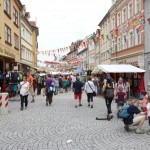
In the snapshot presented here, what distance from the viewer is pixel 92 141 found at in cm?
703

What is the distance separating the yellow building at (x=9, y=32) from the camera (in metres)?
22.1

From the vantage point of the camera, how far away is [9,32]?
25.7 metres

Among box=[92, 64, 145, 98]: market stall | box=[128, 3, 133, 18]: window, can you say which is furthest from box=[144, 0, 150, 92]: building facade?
box=[128, 3, 133, 18]: window

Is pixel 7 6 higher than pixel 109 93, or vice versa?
pixel 7 6

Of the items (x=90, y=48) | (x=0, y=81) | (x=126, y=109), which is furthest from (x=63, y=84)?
(x=90, y=48)

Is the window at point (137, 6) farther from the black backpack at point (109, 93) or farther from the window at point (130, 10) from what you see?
the black backpack at point (109, 93)

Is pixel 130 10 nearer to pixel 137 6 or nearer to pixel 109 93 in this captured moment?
pixel 137 6

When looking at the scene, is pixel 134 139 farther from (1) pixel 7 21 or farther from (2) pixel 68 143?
(1) pixel 7 21

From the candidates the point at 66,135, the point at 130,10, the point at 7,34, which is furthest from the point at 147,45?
the point at 66,135

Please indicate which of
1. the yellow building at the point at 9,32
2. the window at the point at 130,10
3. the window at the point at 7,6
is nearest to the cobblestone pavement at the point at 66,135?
the yellow building at the point at 9,32

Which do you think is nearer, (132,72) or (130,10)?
(132,72)

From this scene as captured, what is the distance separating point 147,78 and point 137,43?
444 centimetres

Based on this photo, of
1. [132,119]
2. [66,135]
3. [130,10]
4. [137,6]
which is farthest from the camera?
[130,10]

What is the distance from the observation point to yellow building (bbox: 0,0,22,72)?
22.1m
